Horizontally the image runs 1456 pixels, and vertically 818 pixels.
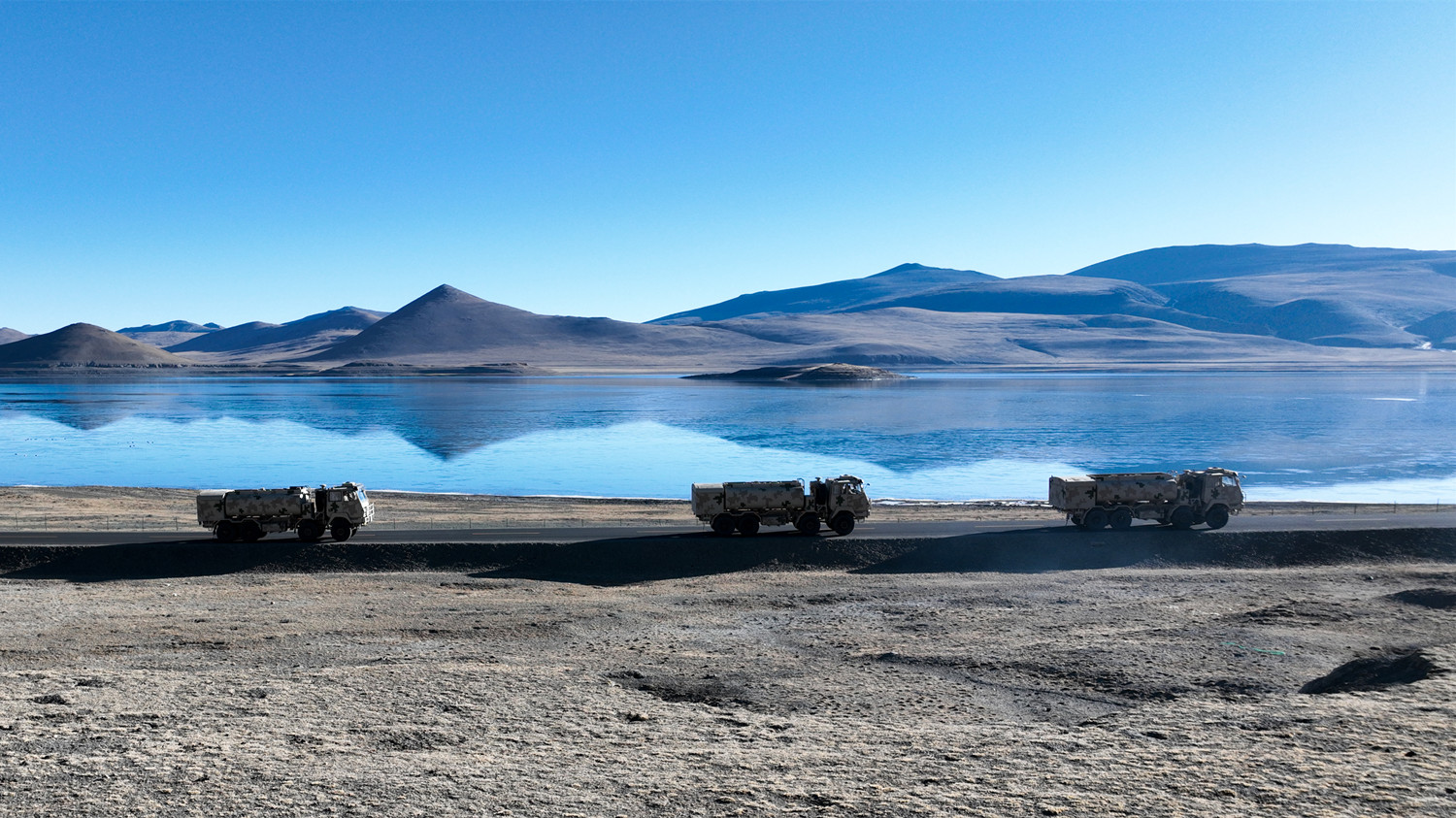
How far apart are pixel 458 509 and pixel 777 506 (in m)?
16.4

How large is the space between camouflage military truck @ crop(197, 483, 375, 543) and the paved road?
479 millimetres

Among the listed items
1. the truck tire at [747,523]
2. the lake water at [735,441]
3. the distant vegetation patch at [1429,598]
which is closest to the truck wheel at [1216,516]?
the distant vegetation patch at [1429,598]

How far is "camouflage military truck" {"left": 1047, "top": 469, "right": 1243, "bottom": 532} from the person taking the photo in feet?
105

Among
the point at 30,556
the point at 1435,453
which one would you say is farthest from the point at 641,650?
the point at 1435,453

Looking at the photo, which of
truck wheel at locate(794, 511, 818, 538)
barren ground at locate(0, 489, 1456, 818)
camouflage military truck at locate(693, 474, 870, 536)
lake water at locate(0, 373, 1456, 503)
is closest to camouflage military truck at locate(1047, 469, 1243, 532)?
barren ground at locate(0, 489, 1456, 818)

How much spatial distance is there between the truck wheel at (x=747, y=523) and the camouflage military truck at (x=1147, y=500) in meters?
9.79

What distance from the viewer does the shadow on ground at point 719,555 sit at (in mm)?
27656

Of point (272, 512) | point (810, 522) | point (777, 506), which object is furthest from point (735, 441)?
point (272, 512)

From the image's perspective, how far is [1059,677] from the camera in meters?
17.2

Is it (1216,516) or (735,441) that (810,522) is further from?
(735,441)

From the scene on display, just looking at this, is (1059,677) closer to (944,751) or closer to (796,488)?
(944,751)

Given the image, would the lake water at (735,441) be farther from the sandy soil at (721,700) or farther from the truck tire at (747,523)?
the sandy soil at (721,700)

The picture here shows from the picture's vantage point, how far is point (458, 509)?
41.4 metres

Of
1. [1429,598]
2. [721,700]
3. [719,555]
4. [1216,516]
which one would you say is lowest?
[721,700]
